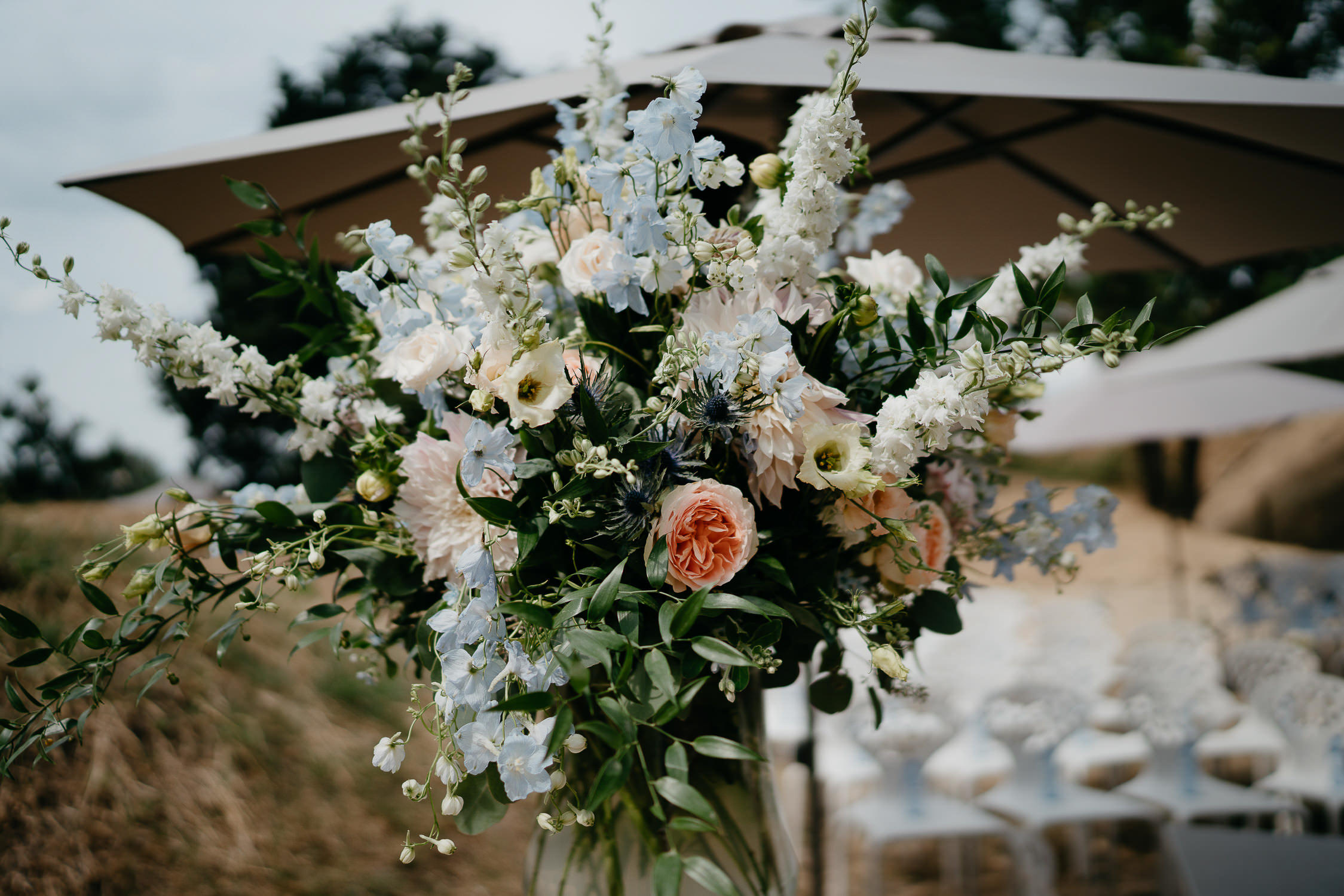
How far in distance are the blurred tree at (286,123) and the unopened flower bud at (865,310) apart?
15.4ft

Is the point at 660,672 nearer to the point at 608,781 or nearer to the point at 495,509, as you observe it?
the point at 608,781

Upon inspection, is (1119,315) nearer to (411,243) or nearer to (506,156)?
(411,243)

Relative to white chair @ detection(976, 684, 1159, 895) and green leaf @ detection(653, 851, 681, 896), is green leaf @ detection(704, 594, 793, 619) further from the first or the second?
white chair @ detection(976, 684, 1159, 895)

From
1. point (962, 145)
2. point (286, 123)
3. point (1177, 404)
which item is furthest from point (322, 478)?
point (1177, 404)

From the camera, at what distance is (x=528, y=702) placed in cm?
60

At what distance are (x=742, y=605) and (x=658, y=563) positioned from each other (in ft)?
0.29

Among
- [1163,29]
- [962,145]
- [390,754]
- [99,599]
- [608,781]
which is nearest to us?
[608,781]

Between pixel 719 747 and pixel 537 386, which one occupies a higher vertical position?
pixel 537 386

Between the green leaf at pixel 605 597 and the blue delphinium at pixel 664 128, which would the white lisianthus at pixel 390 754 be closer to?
the green leaf at pixel 605 597

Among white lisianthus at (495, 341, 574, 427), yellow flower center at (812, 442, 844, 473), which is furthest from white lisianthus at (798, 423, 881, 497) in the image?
white lisianthus at (495, 341, 574, 427)

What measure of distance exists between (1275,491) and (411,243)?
15.2 meters

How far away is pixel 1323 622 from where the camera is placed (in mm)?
5234

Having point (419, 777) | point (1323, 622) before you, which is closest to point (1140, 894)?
point (1323, 622)

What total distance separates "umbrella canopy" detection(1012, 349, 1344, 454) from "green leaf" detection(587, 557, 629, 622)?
570 centimetres
